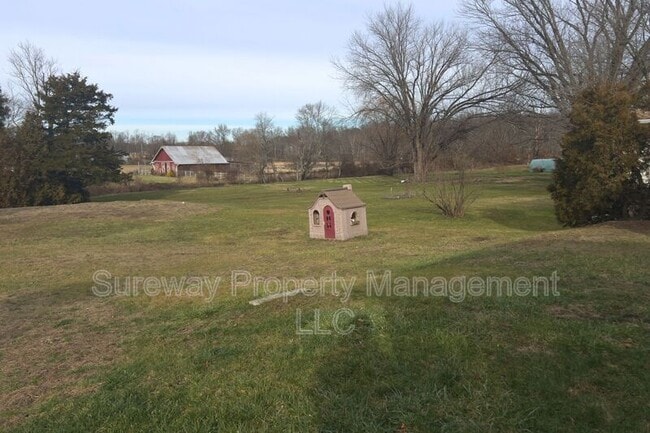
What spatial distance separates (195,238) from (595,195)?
1136cm

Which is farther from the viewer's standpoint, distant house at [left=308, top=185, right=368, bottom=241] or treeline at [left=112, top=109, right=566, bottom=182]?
treeline at [left=112, top=109, right=566, bottom=182]

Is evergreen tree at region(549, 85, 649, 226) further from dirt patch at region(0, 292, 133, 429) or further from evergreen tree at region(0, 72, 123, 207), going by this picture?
evergreen tree at region(0, 72, 123, 207)

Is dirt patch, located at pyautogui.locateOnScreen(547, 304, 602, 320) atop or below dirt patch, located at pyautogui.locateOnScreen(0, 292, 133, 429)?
atop

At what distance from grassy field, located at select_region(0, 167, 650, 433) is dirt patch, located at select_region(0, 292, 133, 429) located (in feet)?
0.09

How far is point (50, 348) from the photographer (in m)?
5.16

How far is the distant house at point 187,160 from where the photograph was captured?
71.3 meters

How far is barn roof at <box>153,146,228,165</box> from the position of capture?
72125 mm

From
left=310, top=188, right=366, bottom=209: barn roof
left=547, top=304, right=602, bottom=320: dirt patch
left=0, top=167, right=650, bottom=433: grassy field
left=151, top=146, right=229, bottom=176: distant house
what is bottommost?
left=0, top=167, right=650, bottom=433: grassy field

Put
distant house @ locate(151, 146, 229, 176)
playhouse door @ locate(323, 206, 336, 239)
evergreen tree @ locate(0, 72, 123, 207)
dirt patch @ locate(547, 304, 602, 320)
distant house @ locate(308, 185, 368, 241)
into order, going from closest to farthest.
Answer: dirt patch @ locate(547, 304, 602, 320), distant house @ locate(308, 185, 368, 241), playhouse door @ locate(323, 206, 336, 239), evergreen tree @ locate(0, 72, 123, 207), distant house @ locate(151, 146, 229, 176)

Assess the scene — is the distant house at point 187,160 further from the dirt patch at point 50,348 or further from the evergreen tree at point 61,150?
the dirt patch at point 50,348

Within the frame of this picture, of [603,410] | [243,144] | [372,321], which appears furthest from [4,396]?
[243,144]

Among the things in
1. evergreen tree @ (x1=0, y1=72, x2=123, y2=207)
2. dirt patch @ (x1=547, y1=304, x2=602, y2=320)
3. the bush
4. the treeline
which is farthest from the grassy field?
the treeline

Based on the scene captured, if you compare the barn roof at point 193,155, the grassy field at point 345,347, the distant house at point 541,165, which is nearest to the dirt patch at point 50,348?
the grassy field at point 345,347

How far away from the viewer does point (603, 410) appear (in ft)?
9.49
